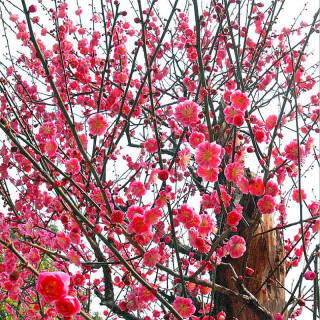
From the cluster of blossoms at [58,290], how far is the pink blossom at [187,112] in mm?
1333

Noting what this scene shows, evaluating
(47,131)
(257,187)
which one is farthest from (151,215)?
(47,131)

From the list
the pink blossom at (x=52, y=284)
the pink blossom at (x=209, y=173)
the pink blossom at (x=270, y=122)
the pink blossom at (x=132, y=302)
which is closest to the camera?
the pink blossom at (x=52, y=284)

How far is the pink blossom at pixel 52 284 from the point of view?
1378 mm

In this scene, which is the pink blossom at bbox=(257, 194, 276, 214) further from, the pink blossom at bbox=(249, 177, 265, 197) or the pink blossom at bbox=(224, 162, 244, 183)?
the pink blossom at bbox=(224, 162, 244, 183)

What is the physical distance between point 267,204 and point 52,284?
173 cm

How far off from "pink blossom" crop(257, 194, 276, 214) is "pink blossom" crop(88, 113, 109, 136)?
1.29 m

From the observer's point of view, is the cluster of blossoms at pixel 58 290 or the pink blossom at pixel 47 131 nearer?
the cluster of blossoms at pixel 58 290

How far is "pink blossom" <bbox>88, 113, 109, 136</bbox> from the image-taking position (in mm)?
2902

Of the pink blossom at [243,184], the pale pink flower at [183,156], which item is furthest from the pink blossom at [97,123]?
the pink blossom at [243,184]

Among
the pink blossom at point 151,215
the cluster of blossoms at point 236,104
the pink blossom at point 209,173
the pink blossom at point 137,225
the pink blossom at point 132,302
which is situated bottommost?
the pink blossom at point 132,302

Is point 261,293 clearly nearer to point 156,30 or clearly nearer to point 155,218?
point 155,218

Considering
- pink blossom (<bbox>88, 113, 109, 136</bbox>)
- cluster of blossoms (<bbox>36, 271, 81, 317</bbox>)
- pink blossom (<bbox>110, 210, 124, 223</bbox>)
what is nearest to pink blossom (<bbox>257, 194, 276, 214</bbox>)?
pink blossom (<bbox>110, 210, 124, 223</bbox>)

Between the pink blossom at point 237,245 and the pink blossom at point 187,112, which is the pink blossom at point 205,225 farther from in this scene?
the pink blossom at point 187,112

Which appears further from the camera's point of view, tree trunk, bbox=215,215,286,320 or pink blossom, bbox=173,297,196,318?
tree trunk, bbox=215,215,286,320
